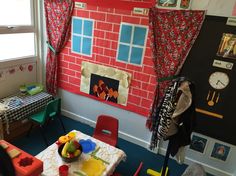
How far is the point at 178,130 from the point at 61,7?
8.28 ft

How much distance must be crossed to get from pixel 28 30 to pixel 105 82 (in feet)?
5.15

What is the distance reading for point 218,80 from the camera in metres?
2.30

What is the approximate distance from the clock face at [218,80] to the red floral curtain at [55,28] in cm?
225

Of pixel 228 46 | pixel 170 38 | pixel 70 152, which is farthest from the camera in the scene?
Answer: pixel 170 38

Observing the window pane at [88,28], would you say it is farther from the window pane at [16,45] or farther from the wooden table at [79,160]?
the wooden table at [79,160]

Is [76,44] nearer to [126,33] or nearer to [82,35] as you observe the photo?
[82,35]

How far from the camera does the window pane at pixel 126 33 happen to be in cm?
268

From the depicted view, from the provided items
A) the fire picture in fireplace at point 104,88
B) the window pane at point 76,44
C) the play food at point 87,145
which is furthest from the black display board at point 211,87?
the window pane at point 76,44

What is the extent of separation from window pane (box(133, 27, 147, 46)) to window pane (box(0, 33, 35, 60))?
1.89 metres

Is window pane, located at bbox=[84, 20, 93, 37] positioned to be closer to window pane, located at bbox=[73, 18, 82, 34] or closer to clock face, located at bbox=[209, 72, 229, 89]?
window pane, located at bbox=[73, 18, 82, 34]

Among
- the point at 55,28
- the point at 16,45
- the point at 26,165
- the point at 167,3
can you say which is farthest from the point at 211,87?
the point at 16,45

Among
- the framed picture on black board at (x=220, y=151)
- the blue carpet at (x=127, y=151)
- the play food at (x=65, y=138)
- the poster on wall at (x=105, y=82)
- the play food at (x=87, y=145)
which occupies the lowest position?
the blue carpet at (x=127, y=151)

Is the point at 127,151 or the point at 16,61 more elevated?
the point at 16,61

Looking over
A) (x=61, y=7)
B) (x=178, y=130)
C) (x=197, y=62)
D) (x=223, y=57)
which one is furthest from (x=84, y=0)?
(x=178, y=130)
